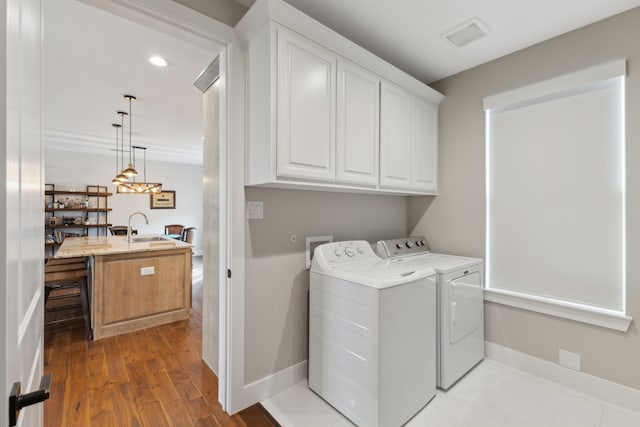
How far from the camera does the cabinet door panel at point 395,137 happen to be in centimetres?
223

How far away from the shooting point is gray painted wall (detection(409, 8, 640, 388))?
73.7 inches

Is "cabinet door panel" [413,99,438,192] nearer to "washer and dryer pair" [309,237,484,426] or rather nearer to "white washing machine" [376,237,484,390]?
"white washing machine" [376,237,484,390]

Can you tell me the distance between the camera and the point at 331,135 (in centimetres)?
187

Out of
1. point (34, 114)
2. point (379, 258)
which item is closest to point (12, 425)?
point (34, 114)

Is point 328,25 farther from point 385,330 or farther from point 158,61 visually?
point 385,330

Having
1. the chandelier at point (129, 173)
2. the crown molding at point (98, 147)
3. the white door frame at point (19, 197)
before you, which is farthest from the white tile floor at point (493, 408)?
the crown molding at point (98, 147)

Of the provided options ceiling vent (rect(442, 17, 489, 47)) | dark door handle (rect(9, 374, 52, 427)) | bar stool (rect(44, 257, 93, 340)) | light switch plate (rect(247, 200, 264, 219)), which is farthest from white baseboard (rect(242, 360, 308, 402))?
ceiling vent (rect(442, 17, 489, 47))

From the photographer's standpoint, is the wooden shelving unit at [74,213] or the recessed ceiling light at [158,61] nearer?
the recessed ceiling light at [158,61]

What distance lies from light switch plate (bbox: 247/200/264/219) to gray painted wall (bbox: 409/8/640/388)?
1777 millimetres

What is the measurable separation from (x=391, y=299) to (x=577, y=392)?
1.66 metres

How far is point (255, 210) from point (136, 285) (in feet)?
6.96

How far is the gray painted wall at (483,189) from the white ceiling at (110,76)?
7.18 ft

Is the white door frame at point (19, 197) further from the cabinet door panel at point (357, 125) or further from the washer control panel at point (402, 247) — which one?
the washer control panel at point (402, 247)

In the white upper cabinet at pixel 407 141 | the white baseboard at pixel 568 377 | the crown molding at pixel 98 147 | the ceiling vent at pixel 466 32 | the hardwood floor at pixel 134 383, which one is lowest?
the hardwood floor at pixel 134 383
